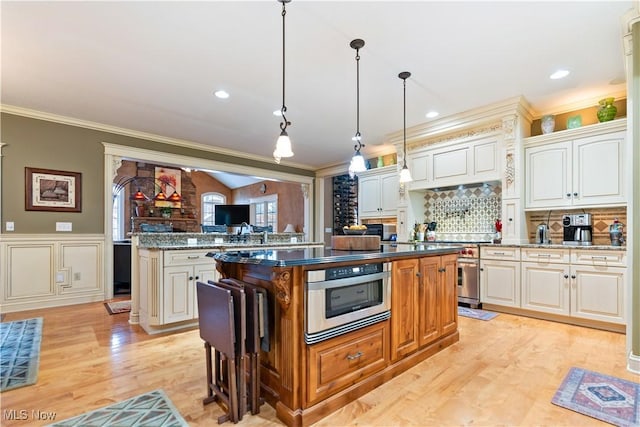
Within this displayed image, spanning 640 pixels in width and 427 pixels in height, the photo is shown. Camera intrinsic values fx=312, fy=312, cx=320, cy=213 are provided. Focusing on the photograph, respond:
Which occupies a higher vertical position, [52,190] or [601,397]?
[52,190]

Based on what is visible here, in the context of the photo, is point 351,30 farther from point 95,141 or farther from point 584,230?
point 95,141

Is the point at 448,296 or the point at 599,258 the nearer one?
the point at 448,296

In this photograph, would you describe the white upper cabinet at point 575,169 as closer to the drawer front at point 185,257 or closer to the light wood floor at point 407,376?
the light wood floor at point 407,376

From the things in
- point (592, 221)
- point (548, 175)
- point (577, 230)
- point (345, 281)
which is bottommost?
point (345, 281)

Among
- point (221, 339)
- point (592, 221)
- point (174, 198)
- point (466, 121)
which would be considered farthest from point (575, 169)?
point (174, 198)

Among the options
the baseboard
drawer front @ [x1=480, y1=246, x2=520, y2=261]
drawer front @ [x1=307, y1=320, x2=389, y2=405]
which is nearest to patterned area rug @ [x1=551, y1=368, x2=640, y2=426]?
the baseboard

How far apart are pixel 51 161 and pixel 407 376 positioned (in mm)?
5317

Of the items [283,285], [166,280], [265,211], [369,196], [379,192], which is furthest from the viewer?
[265,211]

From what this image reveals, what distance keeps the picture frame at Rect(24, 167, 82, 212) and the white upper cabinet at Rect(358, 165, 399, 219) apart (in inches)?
188

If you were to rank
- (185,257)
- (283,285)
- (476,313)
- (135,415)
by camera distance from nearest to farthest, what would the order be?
1. (283,285)
2. (135,415)
3. (185,257)
4. (476,313)

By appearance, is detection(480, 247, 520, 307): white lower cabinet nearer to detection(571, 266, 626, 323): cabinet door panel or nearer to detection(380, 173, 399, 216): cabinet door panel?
detection(571, 266, 626, 323): cabinet door panel

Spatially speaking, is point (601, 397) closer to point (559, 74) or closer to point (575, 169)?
point (575, 169)

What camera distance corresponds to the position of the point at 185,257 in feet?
10.9

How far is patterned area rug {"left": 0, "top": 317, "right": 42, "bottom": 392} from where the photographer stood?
221cm
